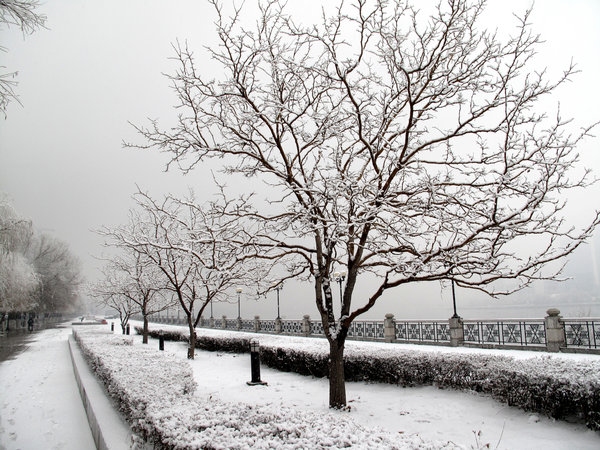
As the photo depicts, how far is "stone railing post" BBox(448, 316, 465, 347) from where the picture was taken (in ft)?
57.6

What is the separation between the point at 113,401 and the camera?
758cm

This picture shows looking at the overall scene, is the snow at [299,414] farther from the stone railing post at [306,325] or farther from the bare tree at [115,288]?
the bare tree at [115,288]

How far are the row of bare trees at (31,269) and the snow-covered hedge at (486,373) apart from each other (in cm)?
1579

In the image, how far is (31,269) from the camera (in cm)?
3200

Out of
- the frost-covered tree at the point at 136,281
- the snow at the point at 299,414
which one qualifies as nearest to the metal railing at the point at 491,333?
the snow at the point at 299,414

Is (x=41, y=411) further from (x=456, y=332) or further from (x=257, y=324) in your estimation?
(x=257, y=324)

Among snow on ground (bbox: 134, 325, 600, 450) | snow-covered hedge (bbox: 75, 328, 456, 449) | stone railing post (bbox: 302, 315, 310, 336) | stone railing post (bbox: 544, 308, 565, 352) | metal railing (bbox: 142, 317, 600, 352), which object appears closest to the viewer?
snow-covered hedge (bbox: 75, 328, 456, 449)

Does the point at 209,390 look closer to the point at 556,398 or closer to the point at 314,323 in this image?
the point at 556,398

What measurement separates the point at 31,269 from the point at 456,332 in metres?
32.3

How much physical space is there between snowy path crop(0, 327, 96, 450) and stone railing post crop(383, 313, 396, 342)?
14.5 metres

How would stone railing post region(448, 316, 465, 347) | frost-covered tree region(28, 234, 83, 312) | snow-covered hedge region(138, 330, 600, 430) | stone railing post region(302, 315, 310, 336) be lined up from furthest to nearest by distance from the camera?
1. frost-covered tree region(28, 234, 83, 312)
2. stone railing post region(302, 315, 310, 336)
3. stone railing post region(448, 316, 465, 347)
4. snow-covered hedge region(138, 330, 600, 430)

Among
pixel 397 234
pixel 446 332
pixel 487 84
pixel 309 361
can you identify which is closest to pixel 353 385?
pixel 309 361

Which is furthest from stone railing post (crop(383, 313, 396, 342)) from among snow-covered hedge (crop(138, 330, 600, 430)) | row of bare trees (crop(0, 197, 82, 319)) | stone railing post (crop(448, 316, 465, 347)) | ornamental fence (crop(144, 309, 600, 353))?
row of bare trees (crop(0, 197, 82, 319))

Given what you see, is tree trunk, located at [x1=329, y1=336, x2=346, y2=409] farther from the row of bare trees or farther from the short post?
the row of bare trees
